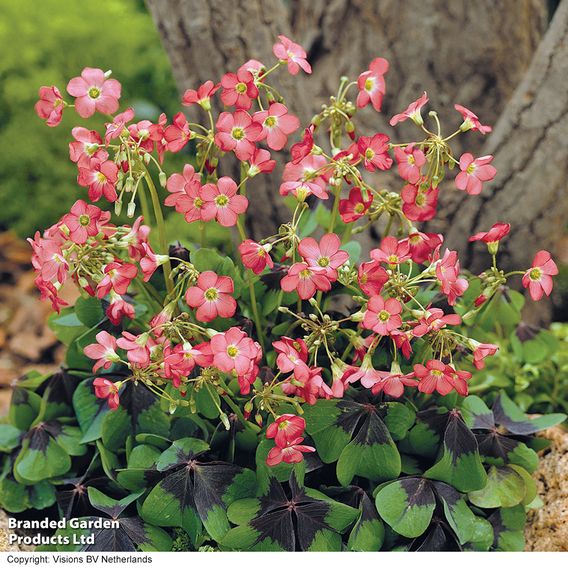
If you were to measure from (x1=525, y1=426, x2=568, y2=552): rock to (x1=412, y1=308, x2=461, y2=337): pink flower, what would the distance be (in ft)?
1.69

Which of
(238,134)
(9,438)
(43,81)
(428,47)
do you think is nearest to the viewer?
(238,134)

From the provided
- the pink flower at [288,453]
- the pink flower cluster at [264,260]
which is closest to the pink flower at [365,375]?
the pink flower cluster at [264,260]

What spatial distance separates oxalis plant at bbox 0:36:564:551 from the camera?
1.11m

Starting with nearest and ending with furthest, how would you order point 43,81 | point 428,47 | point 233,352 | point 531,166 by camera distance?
point 233,352 → point 531,166 → point 428,47 → point 43,81

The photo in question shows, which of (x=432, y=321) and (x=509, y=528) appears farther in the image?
(x=509, y=528)

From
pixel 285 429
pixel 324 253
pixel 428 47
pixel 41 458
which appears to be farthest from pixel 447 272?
pixel 428 47

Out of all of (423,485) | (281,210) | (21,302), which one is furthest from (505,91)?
(21,302)

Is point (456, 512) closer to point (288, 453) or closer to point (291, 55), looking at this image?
point (288, 453)

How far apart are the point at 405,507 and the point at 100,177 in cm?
69

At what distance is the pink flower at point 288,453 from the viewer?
1105mm

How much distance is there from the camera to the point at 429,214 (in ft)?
4.02

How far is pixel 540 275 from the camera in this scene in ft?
3.80

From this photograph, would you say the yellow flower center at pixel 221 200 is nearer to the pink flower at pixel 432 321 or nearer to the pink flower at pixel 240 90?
the pink flower at pixel 240 90

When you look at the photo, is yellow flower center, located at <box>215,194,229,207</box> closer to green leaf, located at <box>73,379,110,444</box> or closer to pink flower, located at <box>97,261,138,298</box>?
pink flower, located at <box>97,261,138,298</box>
